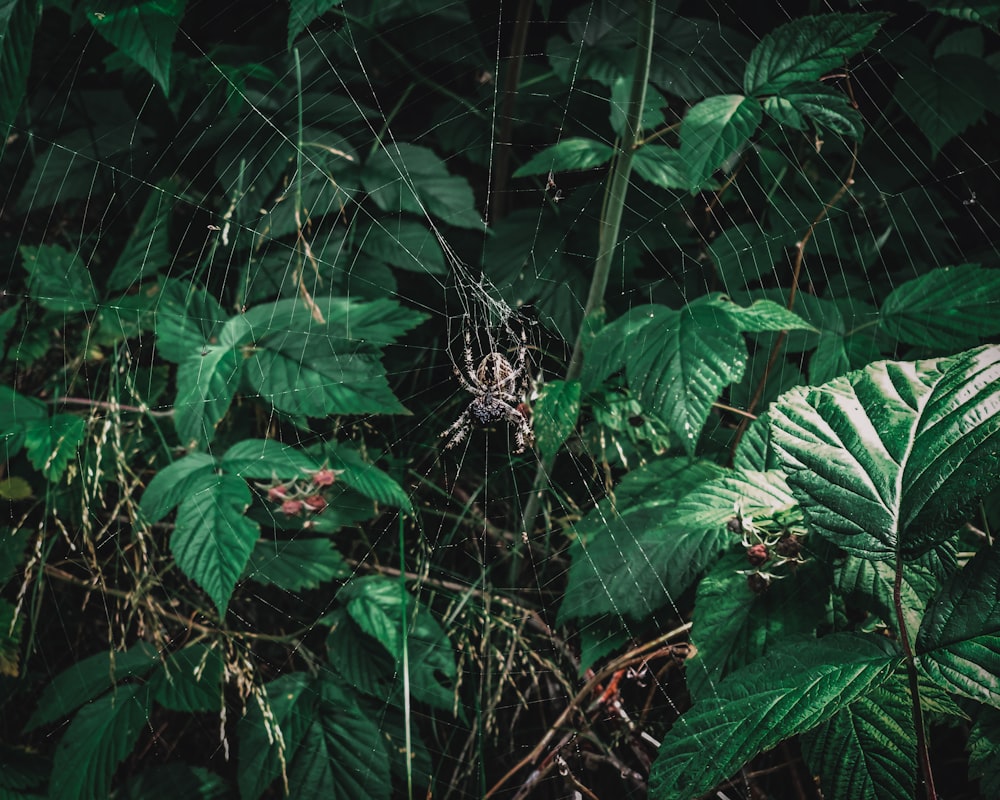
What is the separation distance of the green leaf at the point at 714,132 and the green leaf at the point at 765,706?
49cm

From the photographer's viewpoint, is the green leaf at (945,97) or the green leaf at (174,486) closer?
the green leaf at (174,486)

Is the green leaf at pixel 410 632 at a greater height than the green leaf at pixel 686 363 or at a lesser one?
lesser

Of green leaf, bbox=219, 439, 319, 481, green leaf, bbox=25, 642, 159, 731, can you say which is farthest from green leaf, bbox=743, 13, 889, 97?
green leaf, bbox=25, 642, 159, 731

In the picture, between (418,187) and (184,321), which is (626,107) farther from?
(184,321)

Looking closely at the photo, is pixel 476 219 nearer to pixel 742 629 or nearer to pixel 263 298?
pixel 263 298

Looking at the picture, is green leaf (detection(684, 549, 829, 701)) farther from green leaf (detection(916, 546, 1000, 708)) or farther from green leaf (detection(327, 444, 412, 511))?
green leaf (detection(327, 444, 412, 511))

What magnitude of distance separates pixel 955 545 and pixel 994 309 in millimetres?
300

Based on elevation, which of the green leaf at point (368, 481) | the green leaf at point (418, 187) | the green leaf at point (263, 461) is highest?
the green leaf at point (418, 187)

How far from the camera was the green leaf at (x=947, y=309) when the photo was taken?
82 centimetres

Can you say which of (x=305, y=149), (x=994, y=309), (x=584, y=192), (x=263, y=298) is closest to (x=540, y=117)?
(x=584, y=192)

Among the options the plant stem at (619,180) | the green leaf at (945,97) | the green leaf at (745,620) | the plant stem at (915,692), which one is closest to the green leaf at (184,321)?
the plant stem at (619,180)

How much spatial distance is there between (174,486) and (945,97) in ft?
4.21

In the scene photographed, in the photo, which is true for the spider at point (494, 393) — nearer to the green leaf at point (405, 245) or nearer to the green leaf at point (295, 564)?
the green leaf at point (405, 245)

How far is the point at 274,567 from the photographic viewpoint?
99cm
